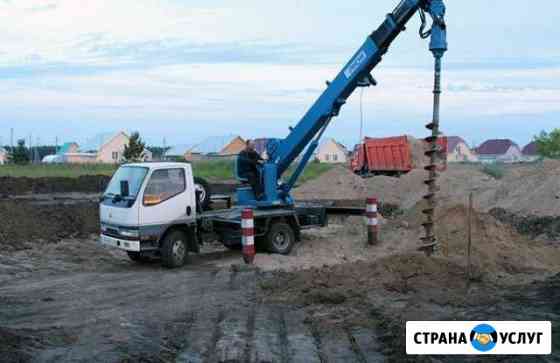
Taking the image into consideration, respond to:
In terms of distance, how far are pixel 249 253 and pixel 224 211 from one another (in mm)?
1643

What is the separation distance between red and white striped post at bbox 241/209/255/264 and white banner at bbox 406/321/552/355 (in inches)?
264

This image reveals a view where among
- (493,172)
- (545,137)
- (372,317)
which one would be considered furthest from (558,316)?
(545,137)

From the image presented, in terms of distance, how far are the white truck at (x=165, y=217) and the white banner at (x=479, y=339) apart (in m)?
7.15

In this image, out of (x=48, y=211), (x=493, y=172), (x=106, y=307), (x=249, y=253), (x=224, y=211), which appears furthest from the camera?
(x=493, y=172)

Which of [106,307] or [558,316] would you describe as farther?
[106,307]

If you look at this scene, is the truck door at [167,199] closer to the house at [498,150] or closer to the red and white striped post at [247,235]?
the red and white striped post at [247,235]

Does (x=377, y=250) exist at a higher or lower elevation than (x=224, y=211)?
lower

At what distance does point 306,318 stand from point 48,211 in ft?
49.7

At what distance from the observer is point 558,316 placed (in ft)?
25.7

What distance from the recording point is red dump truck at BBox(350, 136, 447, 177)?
42312 millimetres

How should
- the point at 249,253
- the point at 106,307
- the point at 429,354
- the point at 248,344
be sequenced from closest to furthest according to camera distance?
the point at 429,354
the point at 248,344
the point at 106,307
the point at 249,253

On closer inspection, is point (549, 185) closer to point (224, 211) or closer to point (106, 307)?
point (224, 211)

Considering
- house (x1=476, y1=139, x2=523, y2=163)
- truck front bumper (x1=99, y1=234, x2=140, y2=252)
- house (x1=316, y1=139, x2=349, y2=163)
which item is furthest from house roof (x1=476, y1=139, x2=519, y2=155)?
truck front bumper (x1=99, y1=234, x2=140, y2=252)

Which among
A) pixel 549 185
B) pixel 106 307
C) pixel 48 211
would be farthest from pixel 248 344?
pixel 549 185
